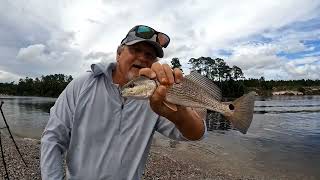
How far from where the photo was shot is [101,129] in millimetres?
3182

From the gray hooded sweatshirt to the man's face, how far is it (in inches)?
7.7

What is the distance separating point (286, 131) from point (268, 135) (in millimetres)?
3648

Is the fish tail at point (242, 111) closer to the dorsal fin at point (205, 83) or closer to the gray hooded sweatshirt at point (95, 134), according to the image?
the dorsal fin at point (205, 83)

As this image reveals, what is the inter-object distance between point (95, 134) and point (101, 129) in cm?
7

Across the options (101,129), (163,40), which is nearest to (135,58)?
(163,40)

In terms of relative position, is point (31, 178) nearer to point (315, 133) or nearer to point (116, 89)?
point (116, 89)

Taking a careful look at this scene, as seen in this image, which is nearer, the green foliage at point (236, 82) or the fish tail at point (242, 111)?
the fish tail at point (242, 111)

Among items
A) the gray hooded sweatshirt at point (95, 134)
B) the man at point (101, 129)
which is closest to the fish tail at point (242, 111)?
the man at point (101, 129)

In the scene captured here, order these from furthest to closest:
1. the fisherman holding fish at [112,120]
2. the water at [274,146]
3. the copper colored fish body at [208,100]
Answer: the water at [274,146], the fisherman holding fish at [112,120], the copper colored fish body at [208,100]

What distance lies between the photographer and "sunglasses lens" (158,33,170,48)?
141 inches

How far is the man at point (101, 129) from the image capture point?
3.14 m

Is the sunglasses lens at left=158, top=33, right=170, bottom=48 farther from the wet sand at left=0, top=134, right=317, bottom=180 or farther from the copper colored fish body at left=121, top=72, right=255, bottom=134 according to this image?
the wet sand at left=0, top=134, right=317, bottom=180

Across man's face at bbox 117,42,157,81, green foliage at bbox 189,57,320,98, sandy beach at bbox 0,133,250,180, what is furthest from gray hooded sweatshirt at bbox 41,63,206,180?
green foliage at bbox 189,57,320,98

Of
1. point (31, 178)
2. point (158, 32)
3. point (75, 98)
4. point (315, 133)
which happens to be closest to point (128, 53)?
point (158, 32)
